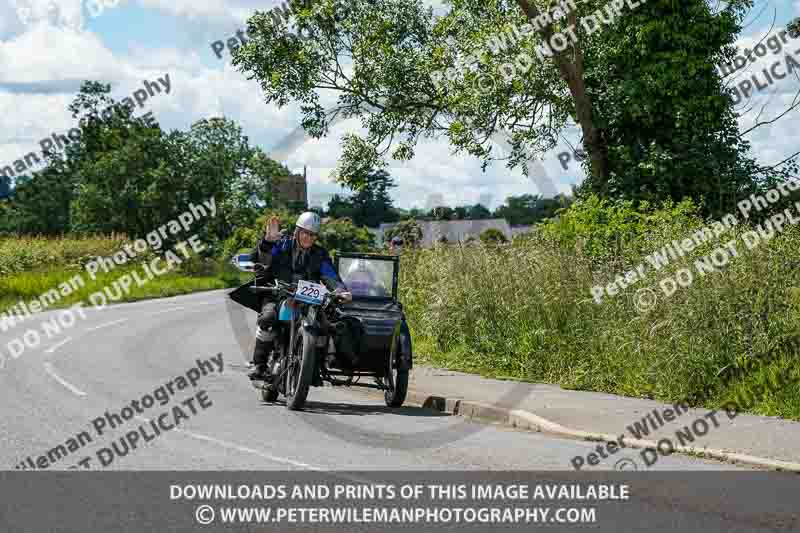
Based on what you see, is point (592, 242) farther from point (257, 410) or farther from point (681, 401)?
point (257, 410)

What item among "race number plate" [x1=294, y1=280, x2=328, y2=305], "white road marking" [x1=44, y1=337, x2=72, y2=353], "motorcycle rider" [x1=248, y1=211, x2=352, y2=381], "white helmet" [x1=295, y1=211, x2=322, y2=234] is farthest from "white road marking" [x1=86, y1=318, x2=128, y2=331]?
"race number plate" [x1=294, y1=280, x2=328, y2=305]

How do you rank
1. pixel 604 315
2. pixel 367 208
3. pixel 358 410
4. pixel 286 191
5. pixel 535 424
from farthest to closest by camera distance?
1. pixel 367 208
2. pixel 286 191
3. pixel 604 315
4. pixel 358 410
5. pixel 535 424

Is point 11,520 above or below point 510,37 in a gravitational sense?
below

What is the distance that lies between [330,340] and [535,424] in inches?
115

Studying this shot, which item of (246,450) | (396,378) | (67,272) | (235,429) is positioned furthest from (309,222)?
(67,272)

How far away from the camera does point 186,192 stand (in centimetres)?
6222

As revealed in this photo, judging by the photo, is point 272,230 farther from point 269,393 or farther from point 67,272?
point 67,272

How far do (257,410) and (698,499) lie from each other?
6107mm

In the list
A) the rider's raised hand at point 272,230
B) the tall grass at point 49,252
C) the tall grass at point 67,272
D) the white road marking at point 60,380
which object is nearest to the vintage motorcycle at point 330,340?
the rider's raised hand at point 272,230

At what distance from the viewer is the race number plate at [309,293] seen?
470 inches

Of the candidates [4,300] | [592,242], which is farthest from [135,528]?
[4,300]

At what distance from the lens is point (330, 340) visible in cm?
1284

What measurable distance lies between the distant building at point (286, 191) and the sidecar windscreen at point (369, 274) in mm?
52762

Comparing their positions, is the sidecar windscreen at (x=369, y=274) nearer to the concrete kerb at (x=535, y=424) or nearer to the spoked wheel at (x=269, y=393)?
the concrete kerb at (x=535, y=424)
